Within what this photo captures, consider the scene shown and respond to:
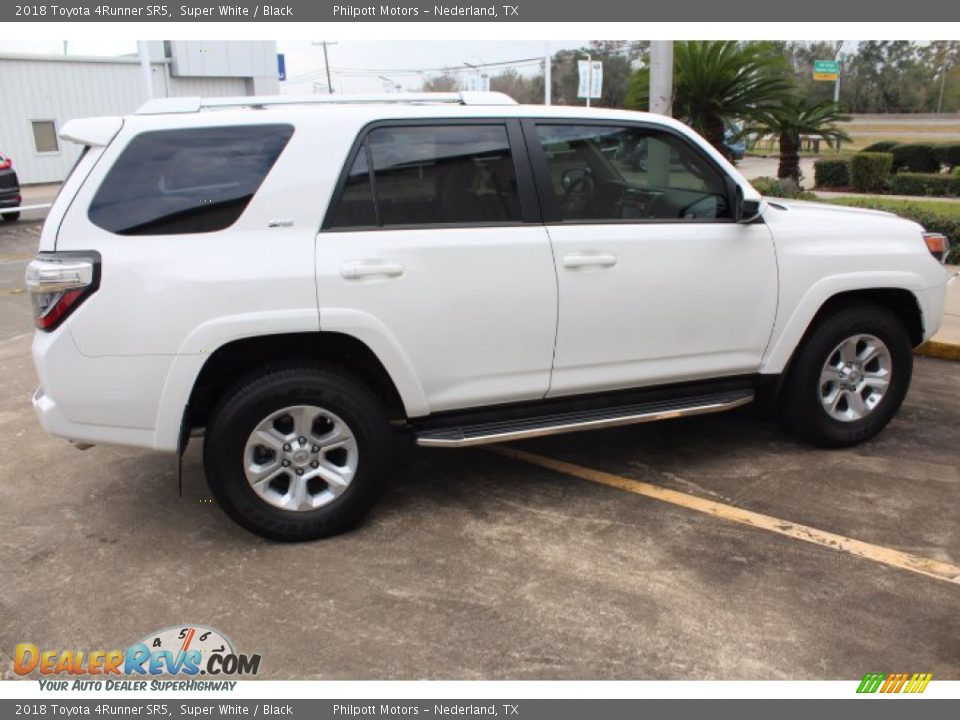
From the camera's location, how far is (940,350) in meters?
6.72

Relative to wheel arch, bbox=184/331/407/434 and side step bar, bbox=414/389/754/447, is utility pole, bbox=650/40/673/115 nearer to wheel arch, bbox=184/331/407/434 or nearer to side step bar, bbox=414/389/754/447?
side step bar, bbox=414/389/754/447

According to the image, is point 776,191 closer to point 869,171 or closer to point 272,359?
point 869,171

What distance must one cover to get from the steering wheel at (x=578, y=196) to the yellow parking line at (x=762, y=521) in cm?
142

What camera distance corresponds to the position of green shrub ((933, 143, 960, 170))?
877 inches

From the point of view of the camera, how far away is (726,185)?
14.7ft

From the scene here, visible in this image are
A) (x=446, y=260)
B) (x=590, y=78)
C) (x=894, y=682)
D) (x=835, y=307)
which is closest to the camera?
(x=894, y=682)

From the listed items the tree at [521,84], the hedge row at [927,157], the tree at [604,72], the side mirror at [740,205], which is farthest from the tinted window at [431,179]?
the tree at [521,84]

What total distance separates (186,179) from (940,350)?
19.0ft

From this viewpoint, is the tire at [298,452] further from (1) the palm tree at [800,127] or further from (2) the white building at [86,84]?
(2) the white building at [86,84]

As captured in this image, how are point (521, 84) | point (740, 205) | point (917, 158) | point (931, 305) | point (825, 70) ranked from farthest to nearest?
point (521, 84), point (825, 70), point (917, 158), point (931, 305), point (740, 205)

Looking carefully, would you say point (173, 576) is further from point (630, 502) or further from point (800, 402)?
point (800, 402)

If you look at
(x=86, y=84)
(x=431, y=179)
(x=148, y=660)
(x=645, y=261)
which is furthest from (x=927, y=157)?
(x=86, y=84)

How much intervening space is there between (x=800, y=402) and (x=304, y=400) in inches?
108

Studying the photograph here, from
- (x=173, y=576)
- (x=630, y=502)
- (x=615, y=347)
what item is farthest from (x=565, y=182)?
(x=173, y=576)
